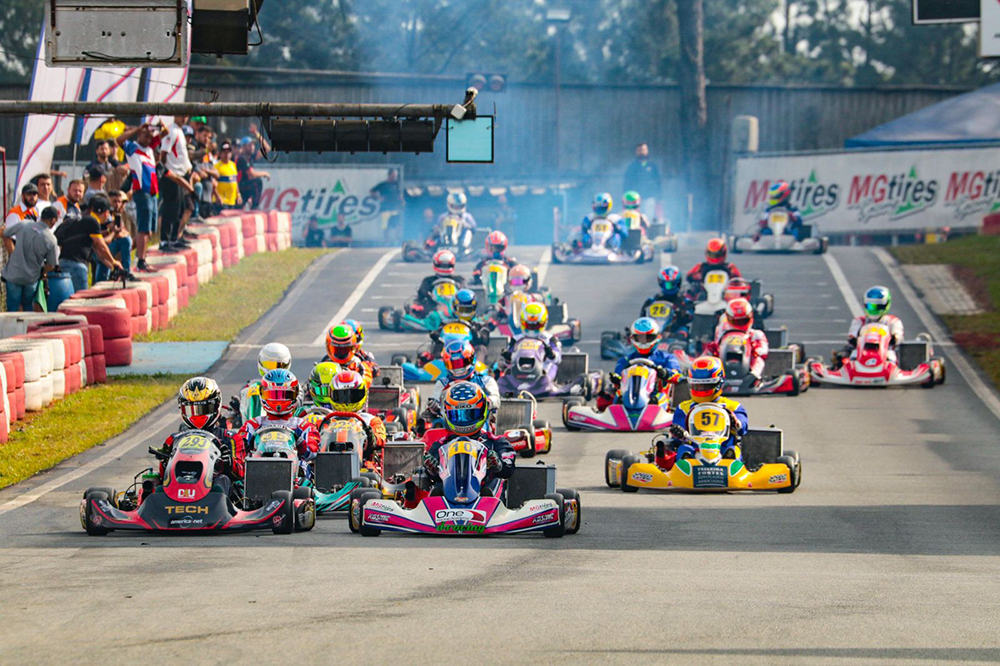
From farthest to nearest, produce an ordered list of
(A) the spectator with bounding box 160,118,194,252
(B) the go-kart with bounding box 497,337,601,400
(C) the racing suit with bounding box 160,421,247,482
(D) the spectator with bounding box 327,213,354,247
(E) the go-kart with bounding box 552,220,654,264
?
(D) the spectator with bounding box 327,213,354,247 < (E) the go-kart with bounding box 552,220,654,264 < (A) the spectator with bounding box 160,118,194,252 < (B) the go-kart with bounding box 497,337,601,400 < (C) the racing suit with bounding box 160,421,247,482

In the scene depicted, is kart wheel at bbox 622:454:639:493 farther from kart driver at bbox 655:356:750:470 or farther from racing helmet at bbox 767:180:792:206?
racing helmet at bbox 767:180:792:206

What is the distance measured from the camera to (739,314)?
19578 mm

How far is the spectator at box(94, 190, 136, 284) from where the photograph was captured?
72.7ft

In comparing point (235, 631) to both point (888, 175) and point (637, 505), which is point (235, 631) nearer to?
point (637, 505)

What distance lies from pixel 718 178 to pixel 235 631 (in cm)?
4078

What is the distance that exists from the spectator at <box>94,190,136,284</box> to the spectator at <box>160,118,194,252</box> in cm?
171

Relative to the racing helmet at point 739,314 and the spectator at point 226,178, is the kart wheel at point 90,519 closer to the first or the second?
the racing helmet at point 739,314

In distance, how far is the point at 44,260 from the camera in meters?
19.9

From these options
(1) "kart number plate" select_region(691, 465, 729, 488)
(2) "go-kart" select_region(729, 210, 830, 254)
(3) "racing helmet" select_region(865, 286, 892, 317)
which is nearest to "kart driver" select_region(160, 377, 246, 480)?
(1) "kart number plate" select_region(691, 465, 729, 488)

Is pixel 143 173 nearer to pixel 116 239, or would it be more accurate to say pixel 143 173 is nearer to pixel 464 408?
pixel 116 239

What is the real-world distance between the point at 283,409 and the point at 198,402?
128 cm

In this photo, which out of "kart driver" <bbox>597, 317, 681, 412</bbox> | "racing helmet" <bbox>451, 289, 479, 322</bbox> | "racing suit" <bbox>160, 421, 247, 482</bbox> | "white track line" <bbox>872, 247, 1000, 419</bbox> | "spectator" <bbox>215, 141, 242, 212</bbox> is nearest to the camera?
"racing suit" <bbox>160, 421, 247, 482</bbox>

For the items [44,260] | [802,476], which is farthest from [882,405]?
[44,260]

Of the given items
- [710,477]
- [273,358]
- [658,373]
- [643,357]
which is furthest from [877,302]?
[273,358]
